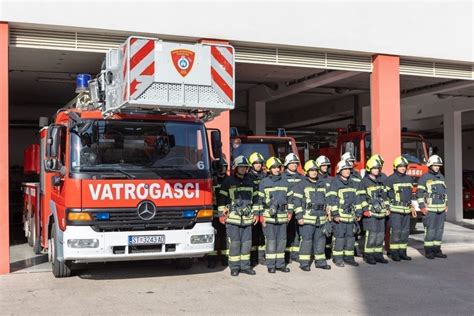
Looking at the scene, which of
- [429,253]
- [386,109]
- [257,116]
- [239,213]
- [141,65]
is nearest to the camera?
[141,65]

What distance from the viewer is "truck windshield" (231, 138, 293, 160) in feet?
35.1

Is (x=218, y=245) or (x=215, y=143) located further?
(x=218, y=245)

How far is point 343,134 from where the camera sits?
1330 centimetres

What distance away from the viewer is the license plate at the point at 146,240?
6871 millimetres

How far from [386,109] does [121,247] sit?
6.19 meters

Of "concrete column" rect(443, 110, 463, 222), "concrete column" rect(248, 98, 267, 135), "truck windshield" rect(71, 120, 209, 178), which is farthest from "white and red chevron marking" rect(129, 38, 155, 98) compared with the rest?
"concrete column" rect(443, 110, 463, 222)

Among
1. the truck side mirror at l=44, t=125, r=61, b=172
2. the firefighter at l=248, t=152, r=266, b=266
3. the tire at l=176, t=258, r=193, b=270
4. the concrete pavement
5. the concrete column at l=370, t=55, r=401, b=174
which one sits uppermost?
the concrete column at l=370, t=55, r=401, b=174

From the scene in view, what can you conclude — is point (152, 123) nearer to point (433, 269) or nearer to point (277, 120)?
point (433, 269)

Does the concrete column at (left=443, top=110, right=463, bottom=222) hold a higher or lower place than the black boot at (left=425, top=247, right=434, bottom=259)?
higher

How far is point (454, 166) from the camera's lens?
1700 cm

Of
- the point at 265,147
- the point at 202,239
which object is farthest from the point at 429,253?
the point at 202,239

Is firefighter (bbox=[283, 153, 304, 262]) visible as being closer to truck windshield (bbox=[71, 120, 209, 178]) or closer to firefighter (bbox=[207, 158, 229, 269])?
firefighter (bbox=[207, 158, 229, 269])

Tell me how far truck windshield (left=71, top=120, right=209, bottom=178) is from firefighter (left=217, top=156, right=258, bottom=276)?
0.86 metres

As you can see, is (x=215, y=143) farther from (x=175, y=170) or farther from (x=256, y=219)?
(x=256, y=219)
